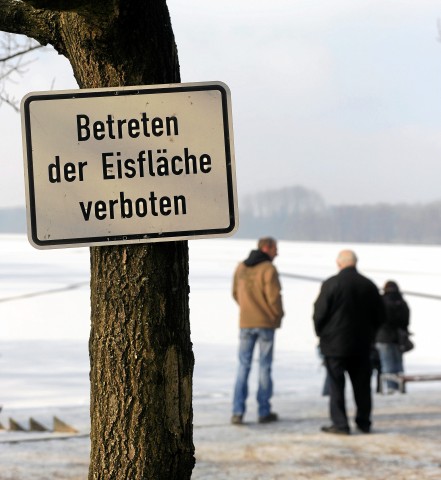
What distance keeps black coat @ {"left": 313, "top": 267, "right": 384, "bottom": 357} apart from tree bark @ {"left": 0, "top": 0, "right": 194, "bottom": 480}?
6.35m

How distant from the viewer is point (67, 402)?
14.5 metres

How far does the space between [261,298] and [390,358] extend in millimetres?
4079

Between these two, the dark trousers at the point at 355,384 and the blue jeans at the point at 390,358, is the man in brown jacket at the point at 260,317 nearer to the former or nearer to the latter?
the dark trousers at the point at 355,384

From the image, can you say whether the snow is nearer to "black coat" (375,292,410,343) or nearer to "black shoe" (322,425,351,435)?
"black shoe" (322,425,351,435)

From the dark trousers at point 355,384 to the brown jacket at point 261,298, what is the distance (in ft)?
2.33

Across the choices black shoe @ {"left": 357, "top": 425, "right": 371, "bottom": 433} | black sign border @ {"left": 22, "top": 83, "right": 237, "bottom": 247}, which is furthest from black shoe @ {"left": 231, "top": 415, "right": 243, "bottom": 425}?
black sign border @ {"left": 22, "top": 83, "right": 237, "bottom": 247}

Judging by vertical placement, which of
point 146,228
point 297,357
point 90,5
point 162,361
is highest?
point 90,5

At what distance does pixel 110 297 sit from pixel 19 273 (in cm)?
6356

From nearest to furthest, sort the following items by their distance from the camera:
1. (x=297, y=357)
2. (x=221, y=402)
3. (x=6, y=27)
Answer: (x=6, y=27), (x=221, y=402), (x=297, y=357)

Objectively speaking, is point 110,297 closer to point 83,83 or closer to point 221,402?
point 83,83


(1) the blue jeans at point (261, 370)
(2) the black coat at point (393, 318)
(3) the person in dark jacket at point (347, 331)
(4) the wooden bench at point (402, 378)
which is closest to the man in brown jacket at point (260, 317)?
(1) the blue jeans at point (261, 370)

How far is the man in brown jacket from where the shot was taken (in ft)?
35.4

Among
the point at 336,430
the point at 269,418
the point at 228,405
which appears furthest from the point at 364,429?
the point at 228,405

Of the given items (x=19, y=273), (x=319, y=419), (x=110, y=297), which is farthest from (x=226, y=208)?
(x=19, y=273)
